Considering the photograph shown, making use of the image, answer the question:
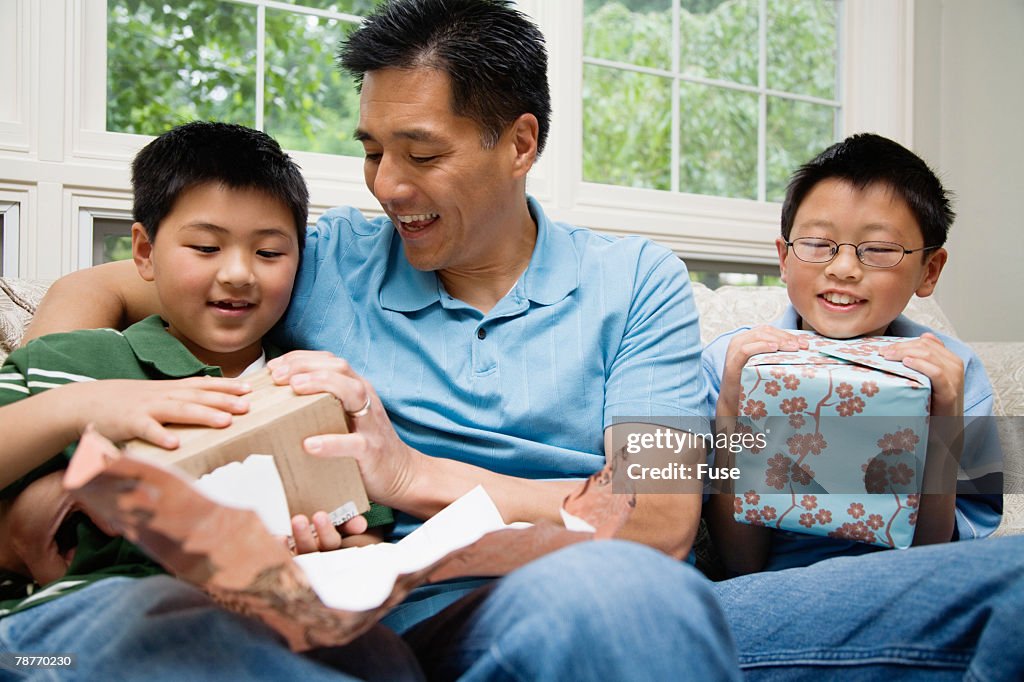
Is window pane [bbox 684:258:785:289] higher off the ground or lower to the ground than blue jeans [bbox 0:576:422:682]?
higher

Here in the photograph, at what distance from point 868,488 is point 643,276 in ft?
1.50

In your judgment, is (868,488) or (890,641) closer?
(890,641)

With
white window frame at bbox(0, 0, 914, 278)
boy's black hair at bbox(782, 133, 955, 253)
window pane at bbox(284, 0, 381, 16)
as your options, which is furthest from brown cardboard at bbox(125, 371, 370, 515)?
window pane at bbox(284, 0, 381, 16)

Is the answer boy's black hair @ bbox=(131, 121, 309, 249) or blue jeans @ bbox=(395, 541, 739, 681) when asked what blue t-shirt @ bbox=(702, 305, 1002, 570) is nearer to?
blue jeans @ bbox=(395, 541, 739, 681)

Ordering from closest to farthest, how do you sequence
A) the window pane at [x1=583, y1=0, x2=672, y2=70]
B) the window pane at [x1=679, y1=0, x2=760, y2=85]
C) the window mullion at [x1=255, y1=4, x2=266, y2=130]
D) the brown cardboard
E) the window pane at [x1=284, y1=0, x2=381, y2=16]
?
the brown cardboard < the window mullion at [x1=255, y1=4, x2=266, y2=130] < the window pane at [x1=284, y1=0, x2=381, y2=16] < the window pane at [x1=583, y1=0, x2=672, y2=70] < the window pane at [x1=679, y1=0, x2=760, y2=85]

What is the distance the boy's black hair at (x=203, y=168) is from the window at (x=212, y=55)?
802 millimetres

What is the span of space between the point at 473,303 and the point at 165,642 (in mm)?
751

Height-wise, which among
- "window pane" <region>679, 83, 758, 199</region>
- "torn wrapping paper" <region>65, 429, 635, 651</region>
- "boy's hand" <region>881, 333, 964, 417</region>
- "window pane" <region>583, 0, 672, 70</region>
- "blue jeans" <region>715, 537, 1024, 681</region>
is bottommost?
"blue jeans" <region>715, 537, 1024, 681</region>

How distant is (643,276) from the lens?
134 centimetres

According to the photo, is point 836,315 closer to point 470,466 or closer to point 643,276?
point 643,276

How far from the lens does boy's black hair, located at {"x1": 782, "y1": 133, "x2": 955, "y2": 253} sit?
1.35 metres

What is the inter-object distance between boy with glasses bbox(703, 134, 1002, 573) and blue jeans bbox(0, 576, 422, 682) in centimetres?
76

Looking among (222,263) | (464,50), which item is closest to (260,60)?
(464,50)

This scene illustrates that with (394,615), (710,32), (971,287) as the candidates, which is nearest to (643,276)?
(394,615)
